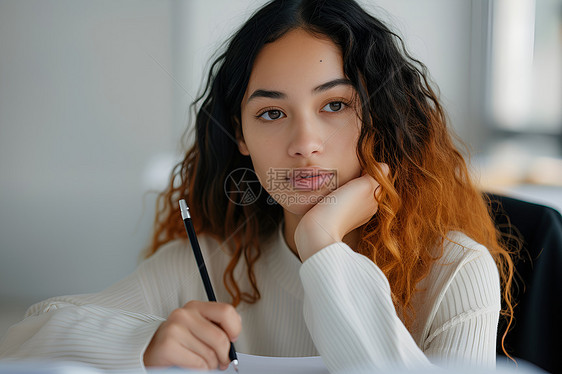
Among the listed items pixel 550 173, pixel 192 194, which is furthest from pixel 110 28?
pixel 550 173

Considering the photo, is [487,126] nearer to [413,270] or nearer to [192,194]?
[413,270]

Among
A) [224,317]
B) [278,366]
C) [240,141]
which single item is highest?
[240,141]

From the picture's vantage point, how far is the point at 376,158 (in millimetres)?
595

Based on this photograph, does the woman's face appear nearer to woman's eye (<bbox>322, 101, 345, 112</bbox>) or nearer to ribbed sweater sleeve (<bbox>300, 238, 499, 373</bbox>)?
woman's eye (<bbox>322, 101, 345, 112</bbox>)

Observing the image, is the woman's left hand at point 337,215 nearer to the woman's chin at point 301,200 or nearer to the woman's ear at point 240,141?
the woman's chin at point 301,200

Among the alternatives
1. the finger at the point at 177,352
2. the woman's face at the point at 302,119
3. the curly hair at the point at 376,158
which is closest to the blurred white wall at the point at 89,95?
the curly hair at the point at 376,158

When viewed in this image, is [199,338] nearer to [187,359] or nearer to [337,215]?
[187,359]

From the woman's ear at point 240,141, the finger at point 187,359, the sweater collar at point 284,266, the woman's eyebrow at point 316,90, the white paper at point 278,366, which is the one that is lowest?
the white paper at point 278,366

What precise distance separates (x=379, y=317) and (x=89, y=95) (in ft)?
1.86

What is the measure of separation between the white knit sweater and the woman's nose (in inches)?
4.8

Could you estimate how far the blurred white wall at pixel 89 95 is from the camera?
2.27 feet

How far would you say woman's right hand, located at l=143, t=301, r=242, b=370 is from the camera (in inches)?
15.3

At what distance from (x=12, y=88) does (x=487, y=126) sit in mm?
780

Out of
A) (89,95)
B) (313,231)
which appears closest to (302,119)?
(313,231)
